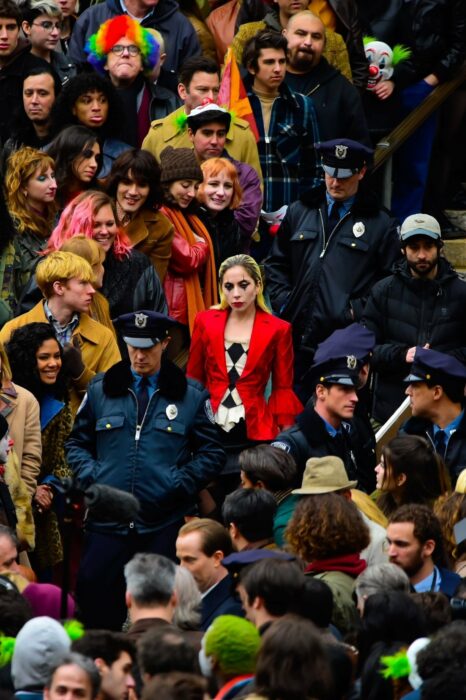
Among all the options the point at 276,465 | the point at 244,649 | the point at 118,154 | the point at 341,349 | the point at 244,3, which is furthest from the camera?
the point at 244,3

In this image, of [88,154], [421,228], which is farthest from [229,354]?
[88,154]

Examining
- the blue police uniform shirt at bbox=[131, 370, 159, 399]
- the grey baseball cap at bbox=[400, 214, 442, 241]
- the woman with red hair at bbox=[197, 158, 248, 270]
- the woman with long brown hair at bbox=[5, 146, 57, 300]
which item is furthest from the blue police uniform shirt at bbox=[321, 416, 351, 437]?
the woman with long brown hair at bbox=[5, 146, 57, 300]

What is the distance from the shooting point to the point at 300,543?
930 cm

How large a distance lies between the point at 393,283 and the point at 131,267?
5.06 feet

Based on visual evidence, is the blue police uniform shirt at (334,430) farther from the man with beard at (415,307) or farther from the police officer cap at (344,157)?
the police officer cap at (344,157)

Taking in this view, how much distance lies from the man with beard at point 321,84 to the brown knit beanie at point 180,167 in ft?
4.65

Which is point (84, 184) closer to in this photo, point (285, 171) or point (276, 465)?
point (285, 171)

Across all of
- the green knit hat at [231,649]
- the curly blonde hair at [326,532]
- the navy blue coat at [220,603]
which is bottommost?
the navy blue coat at [220,603]

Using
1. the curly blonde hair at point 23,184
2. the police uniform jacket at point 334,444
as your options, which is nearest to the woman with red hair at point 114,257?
the curly blonde hair at point 23,184

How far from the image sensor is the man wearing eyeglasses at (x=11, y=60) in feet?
46.4

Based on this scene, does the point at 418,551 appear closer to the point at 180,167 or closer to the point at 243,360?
the point at 243,360

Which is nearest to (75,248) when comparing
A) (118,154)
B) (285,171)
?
(118,154)

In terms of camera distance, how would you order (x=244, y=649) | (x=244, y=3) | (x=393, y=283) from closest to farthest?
(x=244, y=649)
(x=393, y=283)
(x=244, y=3)

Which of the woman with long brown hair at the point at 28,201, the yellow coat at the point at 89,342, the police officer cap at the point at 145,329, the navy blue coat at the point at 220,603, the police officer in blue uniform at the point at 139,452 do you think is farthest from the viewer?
the woman with long brown hair at the point at 28,201
